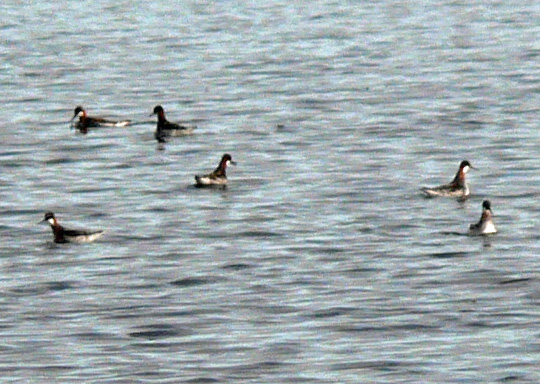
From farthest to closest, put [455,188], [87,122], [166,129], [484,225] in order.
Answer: [87,122] → [166,129] → [455,188] → [484,225]

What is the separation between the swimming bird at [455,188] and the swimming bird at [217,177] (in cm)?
516

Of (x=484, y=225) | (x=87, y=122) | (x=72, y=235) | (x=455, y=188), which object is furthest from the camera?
(x=87, y=122)

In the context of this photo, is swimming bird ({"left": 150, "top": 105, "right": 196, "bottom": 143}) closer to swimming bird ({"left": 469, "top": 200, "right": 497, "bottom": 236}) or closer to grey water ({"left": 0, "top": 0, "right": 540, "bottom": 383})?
grey water ({"left": 0, "top": 0, "right": 540, "bottom": 383})

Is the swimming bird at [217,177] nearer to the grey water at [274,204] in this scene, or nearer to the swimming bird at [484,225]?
the grey water at [274,204]

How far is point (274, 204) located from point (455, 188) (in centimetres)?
380

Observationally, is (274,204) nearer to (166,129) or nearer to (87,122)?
(166,129)

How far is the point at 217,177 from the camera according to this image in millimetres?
40031

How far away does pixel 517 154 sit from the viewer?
140ft

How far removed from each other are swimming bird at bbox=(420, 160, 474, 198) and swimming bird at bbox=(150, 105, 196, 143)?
35.8 ft

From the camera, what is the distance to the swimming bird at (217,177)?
130ft

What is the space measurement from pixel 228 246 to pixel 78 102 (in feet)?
70.6

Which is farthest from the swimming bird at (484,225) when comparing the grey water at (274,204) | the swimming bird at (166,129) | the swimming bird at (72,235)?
the swimming bird at (166,129)

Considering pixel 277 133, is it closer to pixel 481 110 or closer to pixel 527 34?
pixel 481 110

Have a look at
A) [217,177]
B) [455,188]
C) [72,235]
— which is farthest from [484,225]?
[217,177]
